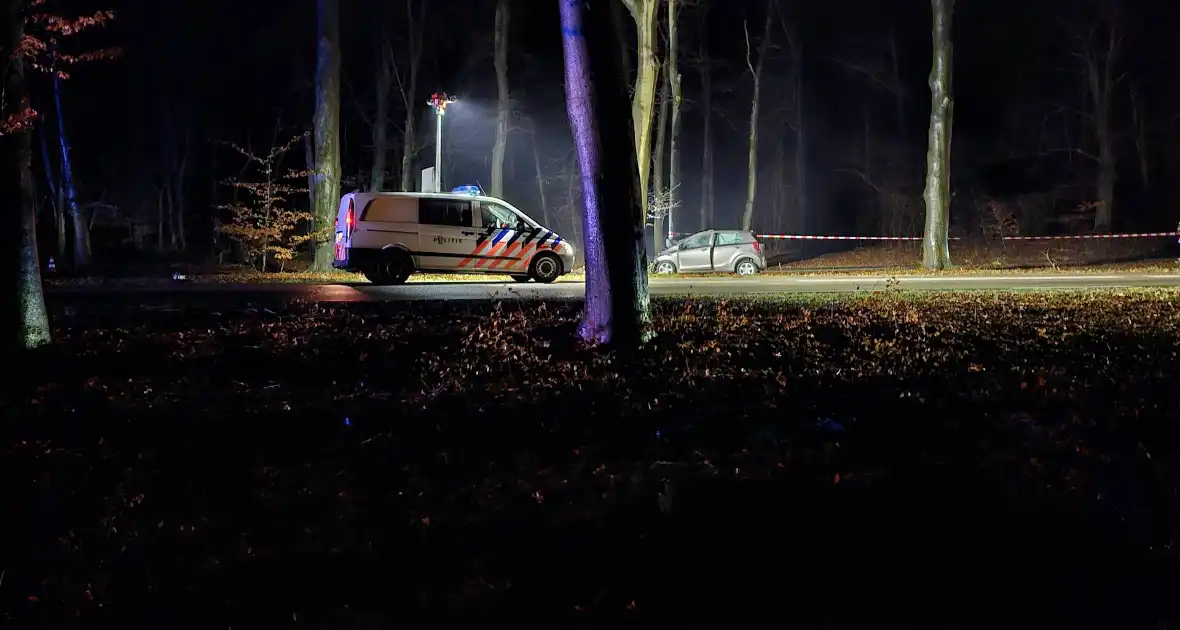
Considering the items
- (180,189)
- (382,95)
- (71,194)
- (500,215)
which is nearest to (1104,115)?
(382,95)

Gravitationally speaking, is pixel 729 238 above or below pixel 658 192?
below

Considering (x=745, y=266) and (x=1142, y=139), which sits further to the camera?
(x=1142, y=139)

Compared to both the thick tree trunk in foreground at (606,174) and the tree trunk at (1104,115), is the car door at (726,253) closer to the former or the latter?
the thick tree trunk in foreground at (606,174)

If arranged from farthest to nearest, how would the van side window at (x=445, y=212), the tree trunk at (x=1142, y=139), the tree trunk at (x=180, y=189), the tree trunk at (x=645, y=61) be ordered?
the tree trunk at (x=180, y=189) < the tree trunk at (x=1142, y=139) < the tree trunk at (x=645, y=61) < the van side window at (x=445, y=212)

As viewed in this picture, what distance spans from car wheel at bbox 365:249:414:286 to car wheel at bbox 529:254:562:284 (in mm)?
2492

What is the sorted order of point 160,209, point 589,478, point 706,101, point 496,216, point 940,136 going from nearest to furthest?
point 589,478 → point 496,216 → point 940,136 → point 706,101 → point 160,209

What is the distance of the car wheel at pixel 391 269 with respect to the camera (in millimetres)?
17594

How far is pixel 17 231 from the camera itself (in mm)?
8586

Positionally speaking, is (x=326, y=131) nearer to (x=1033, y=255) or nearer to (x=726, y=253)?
(x=726, y=253)

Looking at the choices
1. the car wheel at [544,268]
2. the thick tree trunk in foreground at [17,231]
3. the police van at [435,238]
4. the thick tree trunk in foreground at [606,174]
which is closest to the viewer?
the thick tree trunk in foreground at [17,231]

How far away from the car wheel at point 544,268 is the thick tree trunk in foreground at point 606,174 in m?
9.85

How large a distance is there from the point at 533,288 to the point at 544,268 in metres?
2.50

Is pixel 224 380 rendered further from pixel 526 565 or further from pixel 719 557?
pixel 719 557

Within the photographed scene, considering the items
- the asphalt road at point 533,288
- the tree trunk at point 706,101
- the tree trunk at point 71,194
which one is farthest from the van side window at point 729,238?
the tree trunk at point 71,194
